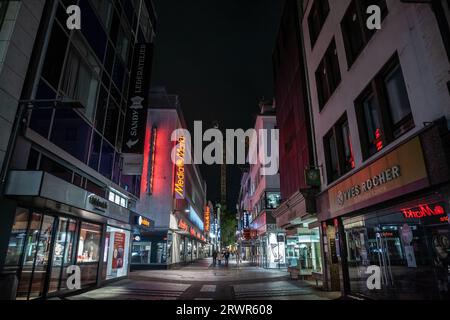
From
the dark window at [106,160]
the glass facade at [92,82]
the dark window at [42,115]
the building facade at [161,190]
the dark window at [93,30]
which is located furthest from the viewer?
the building facade at [161,190]

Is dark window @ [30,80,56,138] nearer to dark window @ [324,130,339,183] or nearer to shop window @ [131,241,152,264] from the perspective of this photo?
dark window @ [324,130,339,183]

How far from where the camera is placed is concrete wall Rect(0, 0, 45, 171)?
8148 millimetres

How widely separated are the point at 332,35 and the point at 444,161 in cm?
951

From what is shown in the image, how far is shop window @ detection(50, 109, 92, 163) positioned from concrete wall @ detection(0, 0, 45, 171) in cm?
230

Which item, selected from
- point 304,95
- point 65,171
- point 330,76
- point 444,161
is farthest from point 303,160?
point 65,171

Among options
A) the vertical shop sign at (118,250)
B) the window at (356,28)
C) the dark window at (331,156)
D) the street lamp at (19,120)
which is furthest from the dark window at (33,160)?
the window at (356,28)

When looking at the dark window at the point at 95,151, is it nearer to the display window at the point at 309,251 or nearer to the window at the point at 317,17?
the window at the point at 317,17

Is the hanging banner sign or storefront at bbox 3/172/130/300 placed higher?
the hanging banner sign

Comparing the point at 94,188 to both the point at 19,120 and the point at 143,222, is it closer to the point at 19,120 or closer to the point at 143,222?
the point at 143,222

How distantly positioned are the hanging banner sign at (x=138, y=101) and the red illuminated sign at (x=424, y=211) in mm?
14665

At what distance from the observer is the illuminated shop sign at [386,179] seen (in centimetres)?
674

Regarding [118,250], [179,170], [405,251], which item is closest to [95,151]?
[118,250]

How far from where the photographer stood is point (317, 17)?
1529cm

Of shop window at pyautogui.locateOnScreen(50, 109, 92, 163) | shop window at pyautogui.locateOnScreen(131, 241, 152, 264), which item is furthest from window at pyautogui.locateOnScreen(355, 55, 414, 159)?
shop window at pyautogui.locateOnScreen(131, 241, 152, 264)
